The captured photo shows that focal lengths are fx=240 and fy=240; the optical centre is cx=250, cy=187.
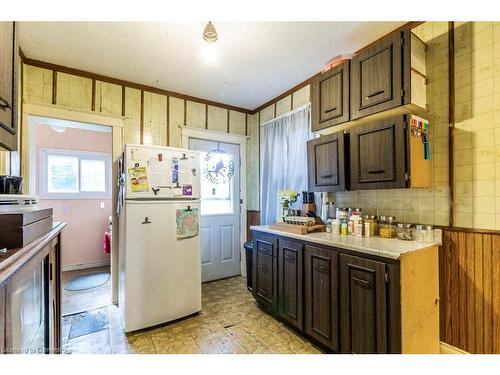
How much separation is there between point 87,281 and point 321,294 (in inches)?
120

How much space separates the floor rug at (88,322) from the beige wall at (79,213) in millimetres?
1746

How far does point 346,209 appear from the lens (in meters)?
2.06

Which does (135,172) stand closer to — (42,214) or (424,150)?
(42,214)

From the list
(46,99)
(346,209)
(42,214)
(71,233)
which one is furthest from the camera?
(71,233)

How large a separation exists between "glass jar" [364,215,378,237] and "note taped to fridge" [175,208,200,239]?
1451mm

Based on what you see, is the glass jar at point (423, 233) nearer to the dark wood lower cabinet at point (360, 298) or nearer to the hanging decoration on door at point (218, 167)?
the dark wood lower cabinet at point (360, 298)

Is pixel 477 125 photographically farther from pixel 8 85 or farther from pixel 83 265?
pixel 83 265

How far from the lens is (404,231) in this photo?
5.40 feet

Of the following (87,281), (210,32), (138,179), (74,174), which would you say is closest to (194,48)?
(210,32)

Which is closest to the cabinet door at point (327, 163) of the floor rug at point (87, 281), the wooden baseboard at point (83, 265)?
the floor rug at point (87, 281)

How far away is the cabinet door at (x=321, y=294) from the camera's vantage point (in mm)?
1595

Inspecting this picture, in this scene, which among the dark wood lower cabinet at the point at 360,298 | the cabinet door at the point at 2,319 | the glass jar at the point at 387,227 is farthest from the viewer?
the glass jar at the point at 387,227
